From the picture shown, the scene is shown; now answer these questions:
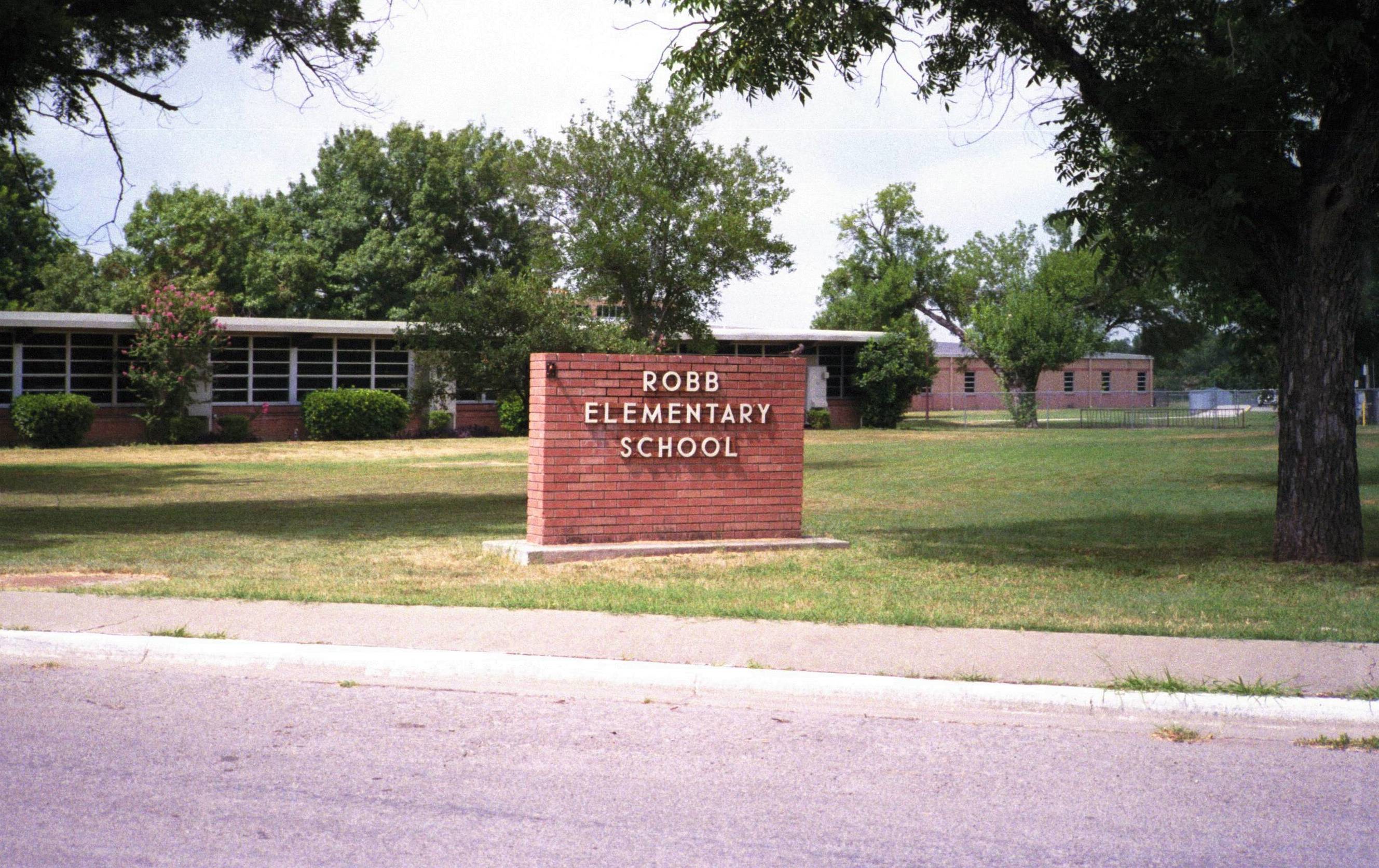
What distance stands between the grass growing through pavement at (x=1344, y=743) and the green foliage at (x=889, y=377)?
43.1 meters

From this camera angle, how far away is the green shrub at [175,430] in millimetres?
35438

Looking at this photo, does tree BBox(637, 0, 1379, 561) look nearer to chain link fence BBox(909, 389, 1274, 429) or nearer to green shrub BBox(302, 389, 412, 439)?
chain link fence BBox(909, 389, 1274, 429)

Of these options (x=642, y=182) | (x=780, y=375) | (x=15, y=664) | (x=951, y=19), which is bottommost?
(x=15, y=664)

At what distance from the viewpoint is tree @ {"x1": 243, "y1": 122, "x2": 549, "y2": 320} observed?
57.0 metres

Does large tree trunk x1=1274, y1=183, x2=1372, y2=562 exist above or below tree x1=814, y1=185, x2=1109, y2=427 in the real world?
below

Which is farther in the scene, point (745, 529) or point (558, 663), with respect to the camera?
point (745, 529)

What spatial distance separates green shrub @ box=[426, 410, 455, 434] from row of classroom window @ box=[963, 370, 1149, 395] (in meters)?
43.6

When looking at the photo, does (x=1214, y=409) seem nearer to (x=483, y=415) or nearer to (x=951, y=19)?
(x=483, y=415)

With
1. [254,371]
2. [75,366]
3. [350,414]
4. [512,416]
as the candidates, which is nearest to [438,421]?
[512,416]

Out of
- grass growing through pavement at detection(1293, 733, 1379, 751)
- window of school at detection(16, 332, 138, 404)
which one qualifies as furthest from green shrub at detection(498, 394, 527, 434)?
grass growing through pavement at detection(1293, 733, 1379, 751)

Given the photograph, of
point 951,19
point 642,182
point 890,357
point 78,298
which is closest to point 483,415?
point 642,182

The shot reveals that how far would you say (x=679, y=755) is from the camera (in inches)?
223

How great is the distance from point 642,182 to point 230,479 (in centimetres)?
1551

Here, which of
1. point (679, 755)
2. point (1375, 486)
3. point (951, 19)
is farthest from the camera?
point (1375, 486)
